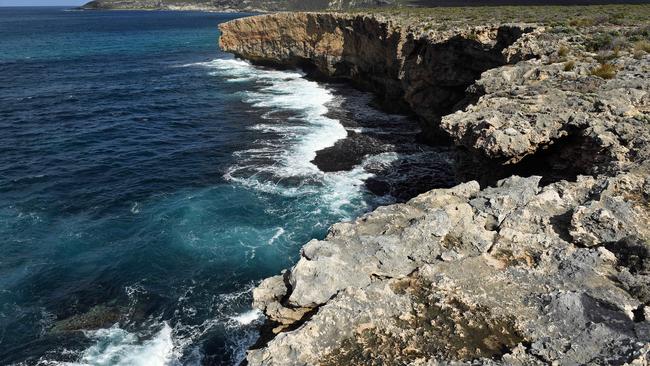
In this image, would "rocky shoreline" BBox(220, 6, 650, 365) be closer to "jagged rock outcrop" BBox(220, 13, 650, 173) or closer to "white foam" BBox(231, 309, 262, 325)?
"jagged rock outcrop" BBox(220, 13, 650, 173)

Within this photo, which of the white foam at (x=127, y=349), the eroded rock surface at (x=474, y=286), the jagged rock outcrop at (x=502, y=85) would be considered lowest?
the white foam at (x=127, y=349)

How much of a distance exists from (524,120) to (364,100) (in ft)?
135

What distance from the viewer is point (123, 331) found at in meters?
22.4

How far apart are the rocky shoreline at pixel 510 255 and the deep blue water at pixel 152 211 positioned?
35.3 ft

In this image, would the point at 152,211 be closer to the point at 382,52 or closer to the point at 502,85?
the point at 502,85

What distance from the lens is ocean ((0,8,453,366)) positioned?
893 inches

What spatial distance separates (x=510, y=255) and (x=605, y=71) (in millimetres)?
16842

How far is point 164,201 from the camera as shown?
3491cm

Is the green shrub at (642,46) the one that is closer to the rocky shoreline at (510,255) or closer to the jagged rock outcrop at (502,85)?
the jagged rock outcrop at (502,85)

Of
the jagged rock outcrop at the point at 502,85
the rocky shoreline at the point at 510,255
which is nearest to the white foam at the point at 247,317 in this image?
the rocky shoreline at the point at 510,255

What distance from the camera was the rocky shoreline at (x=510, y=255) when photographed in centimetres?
1071

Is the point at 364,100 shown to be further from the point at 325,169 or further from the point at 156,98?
the point at 156,98

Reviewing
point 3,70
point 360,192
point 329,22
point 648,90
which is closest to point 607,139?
point 648,90

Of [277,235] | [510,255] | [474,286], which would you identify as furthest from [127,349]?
[510,255]
